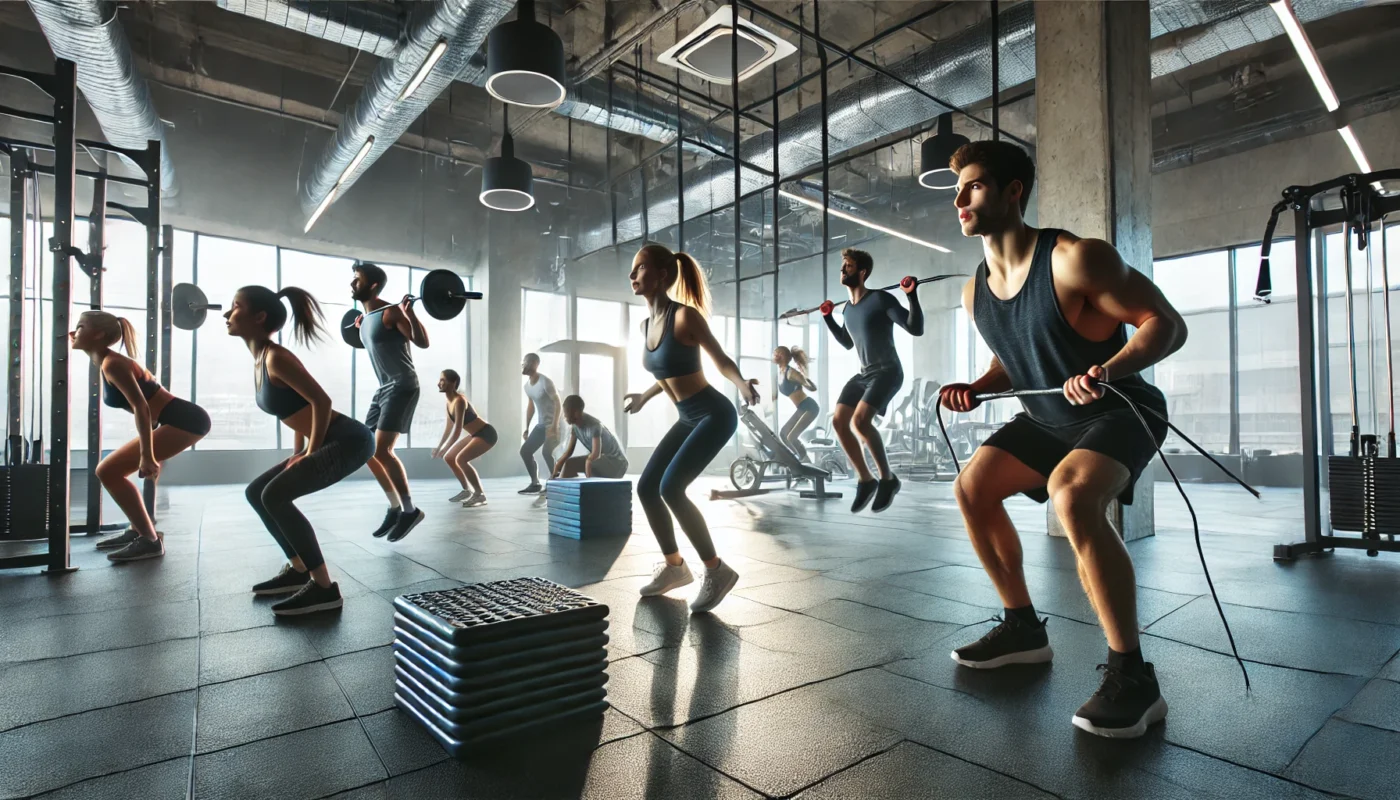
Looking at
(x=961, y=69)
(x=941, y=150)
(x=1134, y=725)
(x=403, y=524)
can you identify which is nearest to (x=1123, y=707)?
(x=1134, y=725)

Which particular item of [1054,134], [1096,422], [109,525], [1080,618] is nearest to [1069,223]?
[1054,134]

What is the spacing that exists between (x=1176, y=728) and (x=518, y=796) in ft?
5.39

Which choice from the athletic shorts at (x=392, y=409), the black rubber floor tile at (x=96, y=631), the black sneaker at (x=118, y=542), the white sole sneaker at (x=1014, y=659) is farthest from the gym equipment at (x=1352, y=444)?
the black sneaker at (x=118, y=542)

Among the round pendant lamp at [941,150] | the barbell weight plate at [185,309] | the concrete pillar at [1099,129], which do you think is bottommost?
the barbell weight plate at [185,309]

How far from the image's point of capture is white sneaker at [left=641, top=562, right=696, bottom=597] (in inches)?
140

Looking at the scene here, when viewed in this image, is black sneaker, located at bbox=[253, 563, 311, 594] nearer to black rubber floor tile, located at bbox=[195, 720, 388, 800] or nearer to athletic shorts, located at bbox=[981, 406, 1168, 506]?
black rubber floor tile, located at bbox=[195, 720, 388, 800]

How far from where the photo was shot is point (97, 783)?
168cm

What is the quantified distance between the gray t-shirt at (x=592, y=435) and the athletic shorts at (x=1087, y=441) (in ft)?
20.5

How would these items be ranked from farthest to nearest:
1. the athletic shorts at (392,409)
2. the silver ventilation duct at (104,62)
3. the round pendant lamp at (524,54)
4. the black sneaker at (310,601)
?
the silver ventilation duct at (104,62)
the round pendant lamp at (524,54)
the athletic shorts at (392,409)
the black sneaker at (310,601)

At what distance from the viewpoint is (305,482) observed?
10.7ft

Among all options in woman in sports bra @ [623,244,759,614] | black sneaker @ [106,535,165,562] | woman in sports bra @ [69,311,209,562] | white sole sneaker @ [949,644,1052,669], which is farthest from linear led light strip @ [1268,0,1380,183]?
black sneaker @ [106,535,165,562]

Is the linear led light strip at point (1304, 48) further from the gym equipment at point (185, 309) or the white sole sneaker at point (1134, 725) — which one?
the gym equipment at point (185, 309)

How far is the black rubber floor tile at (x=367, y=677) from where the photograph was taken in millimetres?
2168

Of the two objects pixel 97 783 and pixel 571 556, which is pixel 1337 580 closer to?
pixel 571 556
